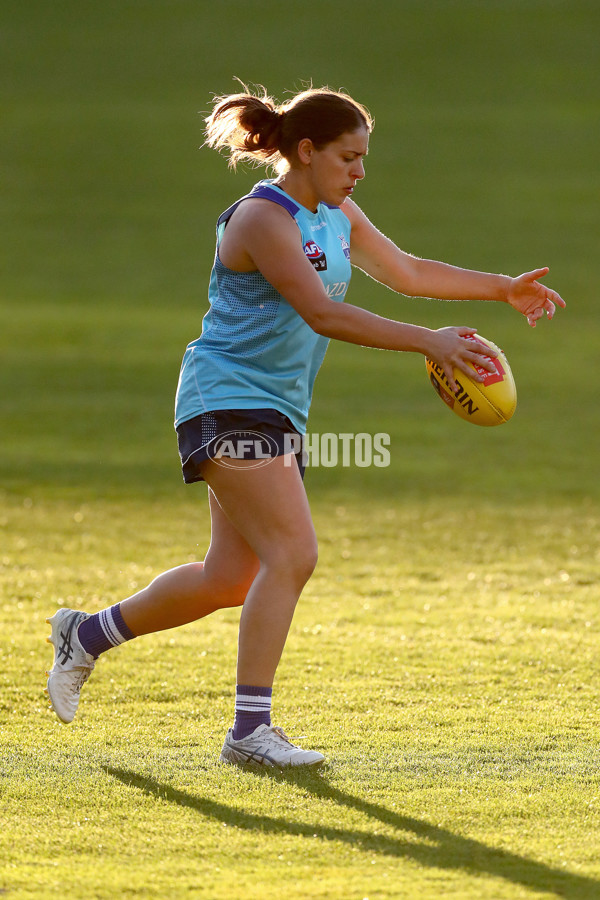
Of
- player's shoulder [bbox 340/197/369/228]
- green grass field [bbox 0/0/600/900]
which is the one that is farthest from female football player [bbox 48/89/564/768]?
green grass field [bbox 0/0/600/900]

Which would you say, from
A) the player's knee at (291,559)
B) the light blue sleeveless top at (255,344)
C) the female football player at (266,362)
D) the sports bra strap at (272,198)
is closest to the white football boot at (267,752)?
the female football player at (266,362)

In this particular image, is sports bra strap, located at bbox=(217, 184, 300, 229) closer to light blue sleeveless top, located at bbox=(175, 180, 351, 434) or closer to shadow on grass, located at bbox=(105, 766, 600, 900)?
light blue sleeveless top, located at bbox=(175, 180, 351, 434)

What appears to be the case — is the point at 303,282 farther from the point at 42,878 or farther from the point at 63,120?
the point at 63,120

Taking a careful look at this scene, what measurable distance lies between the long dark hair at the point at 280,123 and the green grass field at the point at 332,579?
6.17ft

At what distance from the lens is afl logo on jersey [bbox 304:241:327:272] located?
12.2ft

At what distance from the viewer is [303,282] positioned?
3531mm

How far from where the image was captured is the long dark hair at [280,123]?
12.1 feet

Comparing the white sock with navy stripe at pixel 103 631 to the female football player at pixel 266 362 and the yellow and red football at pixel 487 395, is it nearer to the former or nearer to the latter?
the female football player at pixel 266 362

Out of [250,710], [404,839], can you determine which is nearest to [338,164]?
[250,710]

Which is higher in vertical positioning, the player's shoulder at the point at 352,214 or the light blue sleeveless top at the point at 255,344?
the player's shoulder at the point at 352,214

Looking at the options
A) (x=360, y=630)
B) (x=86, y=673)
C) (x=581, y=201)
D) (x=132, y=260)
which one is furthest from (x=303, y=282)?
(x=581, y=201)

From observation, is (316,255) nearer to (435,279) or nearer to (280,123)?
(280,123)

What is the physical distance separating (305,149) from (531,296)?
39.3 inches

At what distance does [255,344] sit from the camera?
3709mm
